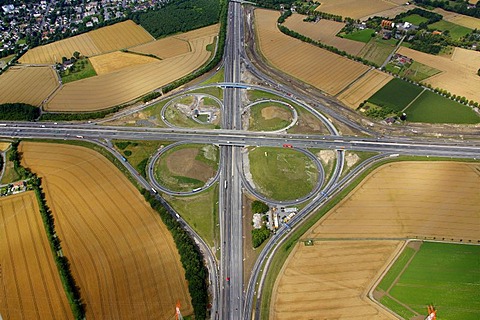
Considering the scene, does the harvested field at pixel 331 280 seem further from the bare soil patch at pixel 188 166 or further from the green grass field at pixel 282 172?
the bare soil patch at pixel 188 166

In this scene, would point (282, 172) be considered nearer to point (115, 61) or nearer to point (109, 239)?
point (109, 239)

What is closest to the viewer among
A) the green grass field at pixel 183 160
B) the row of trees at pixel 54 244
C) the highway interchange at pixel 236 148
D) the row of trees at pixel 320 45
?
the row of trees at pixel 54 244

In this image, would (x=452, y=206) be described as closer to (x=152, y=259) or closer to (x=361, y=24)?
(x=152, y=259)

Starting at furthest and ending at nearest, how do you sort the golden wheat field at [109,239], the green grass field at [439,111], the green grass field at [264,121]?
the green grass field at [439,111] < the green grass field at [264,121] < the golden wheat field at [109,239]

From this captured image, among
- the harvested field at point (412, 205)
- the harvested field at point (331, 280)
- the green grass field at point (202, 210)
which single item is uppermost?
the green grass field at point (202, 210)

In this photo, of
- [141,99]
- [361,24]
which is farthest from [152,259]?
[361,24]

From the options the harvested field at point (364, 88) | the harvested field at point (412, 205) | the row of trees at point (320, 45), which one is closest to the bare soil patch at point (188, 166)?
the harvested field at point (412, 205)

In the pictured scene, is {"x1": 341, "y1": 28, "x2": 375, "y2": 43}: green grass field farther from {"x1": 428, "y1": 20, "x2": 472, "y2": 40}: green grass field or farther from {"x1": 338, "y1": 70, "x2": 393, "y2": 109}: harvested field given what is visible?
{"x1": 428, "y1": 20, "x2": 472, "y2": 40}: green grass field
